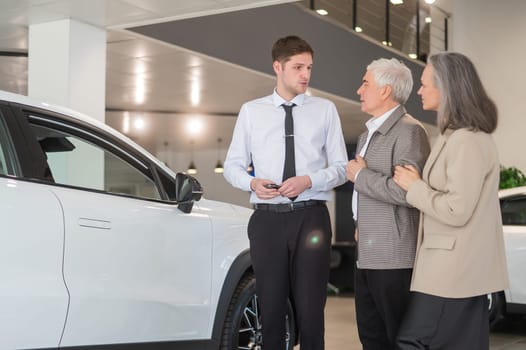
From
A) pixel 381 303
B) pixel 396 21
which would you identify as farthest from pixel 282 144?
pixel 396 21

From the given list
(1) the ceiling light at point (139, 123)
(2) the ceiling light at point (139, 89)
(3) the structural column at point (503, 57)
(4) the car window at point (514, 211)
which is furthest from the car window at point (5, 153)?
(1) the ceiling light at point (139, 123)

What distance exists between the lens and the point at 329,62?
35.3ft

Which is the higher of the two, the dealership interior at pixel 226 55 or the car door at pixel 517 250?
the dealership interior at pixel 226 55

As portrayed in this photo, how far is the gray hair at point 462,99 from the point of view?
2680mm

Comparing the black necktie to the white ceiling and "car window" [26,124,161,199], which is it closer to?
"car window" [26,124,161,199]

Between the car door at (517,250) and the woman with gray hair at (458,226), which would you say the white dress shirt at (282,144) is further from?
the car door at (517,250)

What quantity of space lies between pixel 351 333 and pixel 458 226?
14.5ft

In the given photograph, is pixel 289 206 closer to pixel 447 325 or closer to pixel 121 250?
pixel 121 250

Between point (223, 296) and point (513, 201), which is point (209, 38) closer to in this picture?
point (513, 201)

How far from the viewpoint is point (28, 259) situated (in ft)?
9.45

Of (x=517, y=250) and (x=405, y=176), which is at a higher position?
(x=405, y=176)

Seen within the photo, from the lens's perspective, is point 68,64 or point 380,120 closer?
point 380,120

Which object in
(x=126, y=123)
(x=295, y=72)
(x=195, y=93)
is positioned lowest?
(x=295, y=72)

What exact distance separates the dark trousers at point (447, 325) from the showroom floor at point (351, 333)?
337cm
